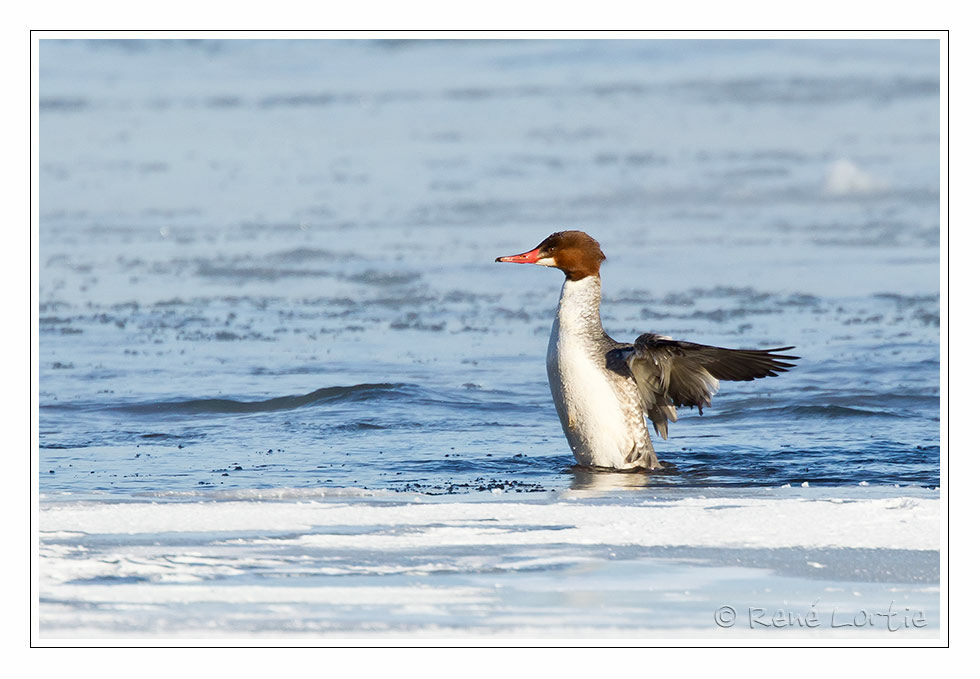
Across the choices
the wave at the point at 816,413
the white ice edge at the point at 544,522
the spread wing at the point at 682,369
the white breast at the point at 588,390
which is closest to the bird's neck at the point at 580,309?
the white breast at the point at 588,390

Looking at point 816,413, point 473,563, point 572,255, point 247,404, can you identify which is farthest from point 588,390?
point 247,404

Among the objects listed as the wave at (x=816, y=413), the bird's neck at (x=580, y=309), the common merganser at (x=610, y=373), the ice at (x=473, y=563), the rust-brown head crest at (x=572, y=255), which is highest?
the rust-brown head crest at (x=572, y=255)

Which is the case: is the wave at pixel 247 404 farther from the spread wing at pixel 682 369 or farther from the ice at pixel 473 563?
the ice at pixel 473 563

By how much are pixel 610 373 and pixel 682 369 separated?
0.37 metres

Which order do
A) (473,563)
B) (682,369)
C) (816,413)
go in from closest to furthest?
(473,563)
(682,369)
(816,413)

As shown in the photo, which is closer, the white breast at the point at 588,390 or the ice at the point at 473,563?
the ice at the point at 473,563

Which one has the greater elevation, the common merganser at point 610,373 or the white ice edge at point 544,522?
the common merganser at point 610,373

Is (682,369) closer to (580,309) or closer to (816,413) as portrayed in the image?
(580,309)

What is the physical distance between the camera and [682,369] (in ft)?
22.3

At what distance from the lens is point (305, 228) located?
14211mm

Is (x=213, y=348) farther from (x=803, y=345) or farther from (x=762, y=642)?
(x=762, y=642)

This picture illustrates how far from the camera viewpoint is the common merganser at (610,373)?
6.67 metres

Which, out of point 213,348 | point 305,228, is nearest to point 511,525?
point 213,348
